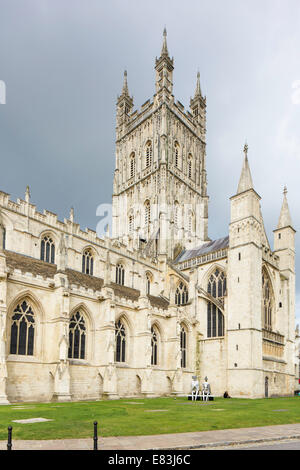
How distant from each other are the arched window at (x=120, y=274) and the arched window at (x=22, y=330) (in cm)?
1725

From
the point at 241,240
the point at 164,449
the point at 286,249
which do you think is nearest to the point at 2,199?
the point at 241,240

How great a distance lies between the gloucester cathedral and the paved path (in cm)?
1259

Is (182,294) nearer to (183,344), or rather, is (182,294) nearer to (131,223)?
(183,344)

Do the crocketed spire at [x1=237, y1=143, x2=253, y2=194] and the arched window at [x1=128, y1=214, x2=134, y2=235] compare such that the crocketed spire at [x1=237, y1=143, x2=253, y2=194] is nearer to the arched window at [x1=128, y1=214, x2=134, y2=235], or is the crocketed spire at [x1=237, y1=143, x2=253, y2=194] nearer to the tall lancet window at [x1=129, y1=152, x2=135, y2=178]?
the arched window at [x1=128, y1=214, x2=134, y2=235]

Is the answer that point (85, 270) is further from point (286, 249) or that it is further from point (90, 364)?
point (286, 249)

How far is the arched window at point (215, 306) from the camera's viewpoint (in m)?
37.4

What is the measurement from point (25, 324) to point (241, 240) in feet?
69.0

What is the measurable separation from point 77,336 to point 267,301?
2159 centimetres

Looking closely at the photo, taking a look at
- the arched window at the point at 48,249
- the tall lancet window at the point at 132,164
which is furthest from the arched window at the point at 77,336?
the tall lancet window at the point at 132,164

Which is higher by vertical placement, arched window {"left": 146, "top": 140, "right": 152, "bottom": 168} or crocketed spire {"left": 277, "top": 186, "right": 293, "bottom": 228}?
arched window {"left": 146, "top": 140, "right": 152, "bottom": 168}

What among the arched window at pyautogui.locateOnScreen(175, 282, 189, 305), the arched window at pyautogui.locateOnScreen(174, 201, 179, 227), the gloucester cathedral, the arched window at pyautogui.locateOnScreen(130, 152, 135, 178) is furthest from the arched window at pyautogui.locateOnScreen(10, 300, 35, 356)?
the arched window at pyautogui.locateOnScreen(130, 152, 135, 178)

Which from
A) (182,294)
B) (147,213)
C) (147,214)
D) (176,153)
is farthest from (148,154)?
(182,294)

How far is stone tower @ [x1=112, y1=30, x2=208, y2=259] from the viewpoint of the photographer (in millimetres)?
53156

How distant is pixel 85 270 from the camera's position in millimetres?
38094
